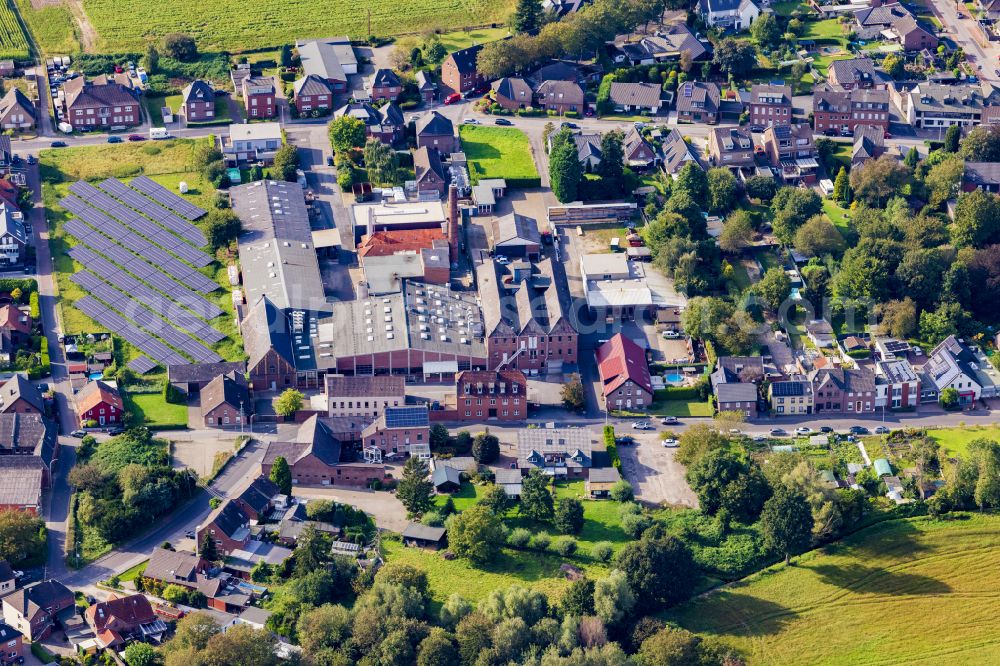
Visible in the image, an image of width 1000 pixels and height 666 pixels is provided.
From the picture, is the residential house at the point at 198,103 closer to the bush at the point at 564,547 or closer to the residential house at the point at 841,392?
the residential house at the point at 841,392

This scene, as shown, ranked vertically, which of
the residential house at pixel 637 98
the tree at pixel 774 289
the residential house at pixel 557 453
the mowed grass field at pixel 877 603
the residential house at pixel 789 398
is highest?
the residential house at pixel 637 98

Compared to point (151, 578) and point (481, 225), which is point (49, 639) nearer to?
point (151, 578)

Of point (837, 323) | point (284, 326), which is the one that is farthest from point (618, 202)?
point (284, 326)

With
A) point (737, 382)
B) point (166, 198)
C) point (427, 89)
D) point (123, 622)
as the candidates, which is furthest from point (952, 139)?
point (123, 622)

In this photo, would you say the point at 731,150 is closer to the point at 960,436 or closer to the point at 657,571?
the point at 960,436

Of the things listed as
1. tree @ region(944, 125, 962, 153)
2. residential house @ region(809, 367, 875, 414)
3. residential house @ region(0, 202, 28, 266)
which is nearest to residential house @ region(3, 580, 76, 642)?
residential house @ region(0, 202, 28, 266)

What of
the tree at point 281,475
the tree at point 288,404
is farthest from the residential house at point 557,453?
the tree at point 288,404

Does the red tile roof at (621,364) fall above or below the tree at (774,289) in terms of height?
below
